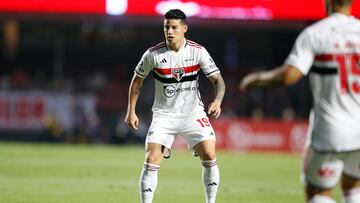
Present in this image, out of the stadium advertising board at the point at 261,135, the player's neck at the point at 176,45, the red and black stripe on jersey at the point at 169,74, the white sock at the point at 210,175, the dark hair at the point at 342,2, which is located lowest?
the stadium advertising board at the point at 261,135

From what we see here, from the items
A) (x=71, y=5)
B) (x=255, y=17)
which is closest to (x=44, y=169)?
(x=71, y=5)

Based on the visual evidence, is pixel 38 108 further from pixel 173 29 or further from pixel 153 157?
pixel 153 157

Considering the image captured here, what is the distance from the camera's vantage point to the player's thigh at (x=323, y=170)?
Answer: 19.2 feet

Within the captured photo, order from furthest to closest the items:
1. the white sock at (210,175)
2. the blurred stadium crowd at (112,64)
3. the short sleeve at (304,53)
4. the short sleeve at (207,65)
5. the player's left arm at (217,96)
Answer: the blurred stadium crowd at (112,64), the short sleeve at (207,65), the white sock at (210,175), the player's left arm at (217,96), the short sleeve at (304,53)

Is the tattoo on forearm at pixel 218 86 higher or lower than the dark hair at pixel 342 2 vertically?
lower

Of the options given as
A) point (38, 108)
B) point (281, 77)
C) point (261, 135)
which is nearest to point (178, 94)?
point (281, 77)

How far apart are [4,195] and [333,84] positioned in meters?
7.24

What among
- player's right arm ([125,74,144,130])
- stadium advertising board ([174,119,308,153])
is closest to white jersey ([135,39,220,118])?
player's right arm ([125,74,144,130])

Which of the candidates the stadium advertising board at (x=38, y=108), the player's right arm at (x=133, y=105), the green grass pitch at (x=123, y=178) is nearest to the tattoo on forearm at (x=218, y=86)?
the player's right arm at (x=133, y=105)

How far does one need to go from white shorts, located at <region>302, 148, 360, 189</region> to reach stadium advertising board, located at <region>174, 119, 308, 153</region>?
904 inches

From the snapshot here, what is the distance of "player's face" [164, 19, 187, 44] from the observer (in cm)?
937

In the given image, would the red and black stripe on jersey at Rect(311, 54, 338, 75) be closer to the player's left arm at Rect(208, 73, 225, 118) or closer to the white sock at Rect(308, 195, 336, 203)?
the white sock at Rect(308, 195, 336, 203)

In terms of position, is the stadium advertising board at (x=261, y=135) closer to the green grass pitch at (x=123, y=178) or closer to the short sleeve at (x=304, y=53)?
the green grass pitch at (x=123, y=178)

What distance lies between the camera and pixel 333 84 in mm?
5902
